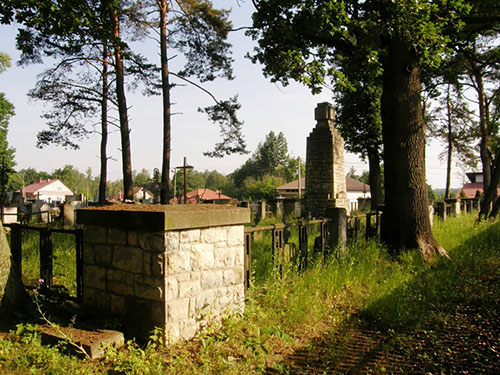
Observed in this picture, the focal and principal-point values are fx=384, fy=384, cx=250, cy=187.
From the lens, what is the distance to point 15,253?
198 inches

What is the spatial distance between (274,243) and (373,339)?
1.83 metres

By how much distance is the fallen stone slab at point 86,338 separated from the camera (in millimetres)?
3328

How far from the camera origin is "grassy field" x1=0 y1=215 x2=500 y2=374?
10.9 ft

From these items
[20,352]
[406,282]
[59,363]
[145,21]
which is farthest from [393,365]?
[145,21]

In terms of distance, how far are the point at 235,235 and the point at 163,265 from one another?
3.45ft

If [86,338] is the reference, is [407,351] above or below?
below

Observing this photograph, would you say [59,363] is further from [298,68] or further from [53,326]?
[298,68]

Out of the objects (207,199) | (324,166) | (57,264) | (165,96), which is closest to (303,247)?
(57,264)

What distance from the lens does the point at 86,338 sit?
135 inches

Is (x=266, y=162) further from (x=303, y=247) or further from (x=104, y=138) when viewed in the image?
(x=303, y=247)

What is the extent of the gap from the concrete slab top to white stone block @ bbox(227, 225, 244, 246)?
7cm

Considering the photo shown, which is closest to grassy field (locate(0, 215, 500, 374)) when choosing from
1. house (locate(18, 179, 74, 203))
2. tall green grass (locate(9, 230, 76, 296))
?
tall green grass (locate(9, 230, 76, 296))

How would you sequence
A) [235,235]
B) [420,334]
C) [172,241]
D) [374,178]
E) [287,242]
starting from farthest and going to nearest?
[374,178] < [287,242] < [420,334] < [235,235] < [172,241]

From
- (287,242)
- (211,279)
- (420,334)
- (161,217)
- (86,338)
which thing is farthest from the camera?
(287,242)
